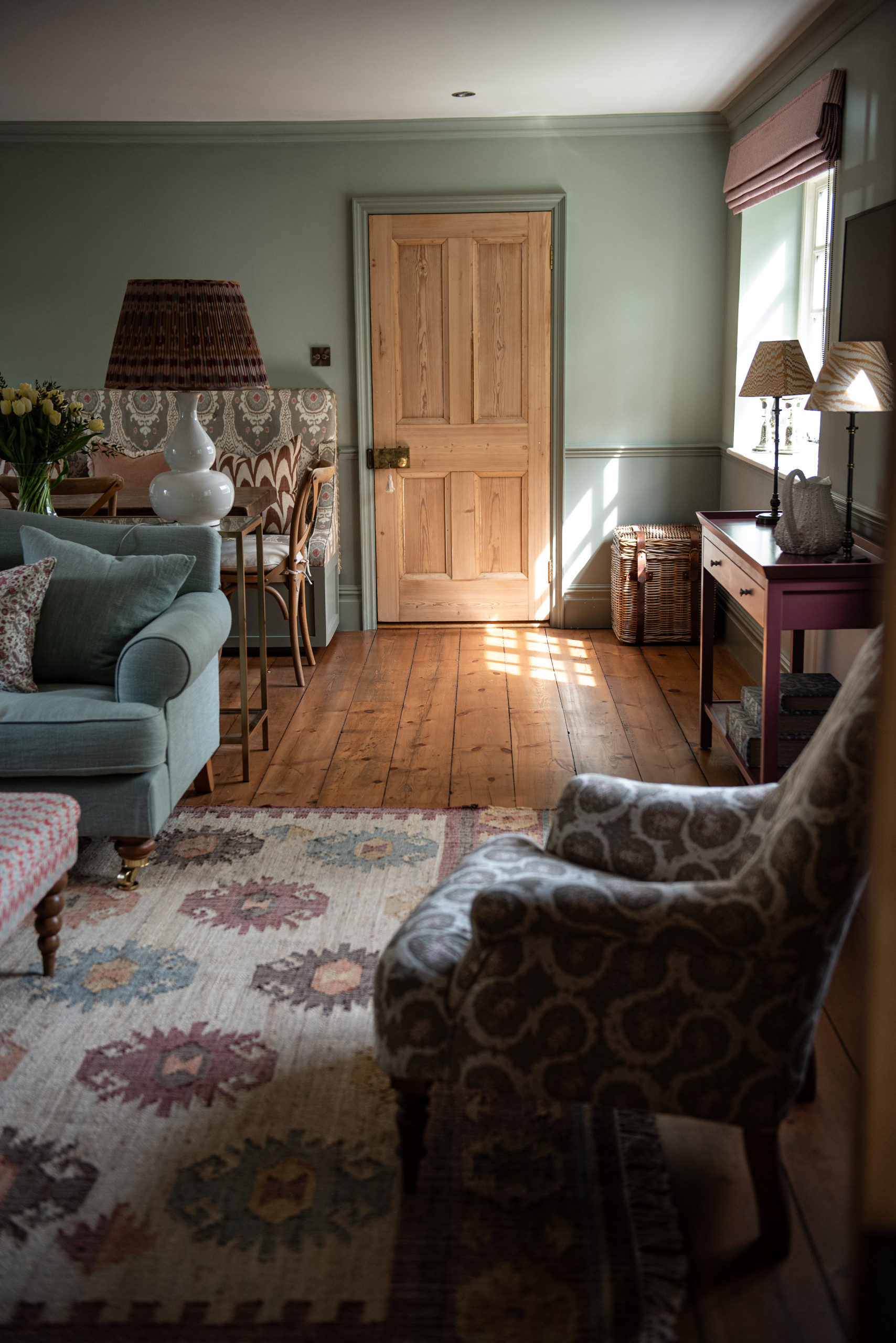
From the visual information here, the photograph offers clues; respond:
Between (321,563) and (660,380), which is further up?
(660,380)

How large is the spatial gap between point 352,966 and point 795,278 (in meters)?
4.10

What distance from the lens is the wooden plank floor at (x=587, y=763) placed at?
1.65 m

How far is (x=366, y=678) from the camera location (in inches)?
202

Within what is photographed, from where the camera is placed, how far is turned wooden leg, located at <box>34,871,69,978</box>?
2488 millimetres

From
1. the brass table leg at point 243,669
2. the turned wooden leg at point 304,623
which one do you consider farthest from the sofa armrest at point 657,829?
the turned wooden leg at point 304,623

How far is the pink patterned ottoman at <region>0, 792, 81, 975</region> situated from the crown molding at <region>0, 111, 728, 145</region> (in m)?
4.23

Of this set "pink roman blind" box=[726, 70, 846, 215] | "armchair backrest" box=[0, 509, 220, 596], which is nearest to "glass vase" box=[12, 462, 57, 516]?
"armchair backrest" box=[0, 509, 220, 596]

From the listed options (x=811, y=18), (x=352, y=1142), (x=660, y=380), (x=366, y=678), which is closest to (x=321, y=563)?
(x=366, y=678)

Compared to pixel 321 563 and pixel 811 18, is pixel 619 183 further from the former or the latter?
pixel 321 563

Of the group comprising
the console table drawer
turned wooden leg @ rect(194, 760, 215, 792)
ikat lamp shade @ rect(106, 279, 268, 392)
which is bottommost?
turned wooden leg @ rect(194, 760, 215, 792)

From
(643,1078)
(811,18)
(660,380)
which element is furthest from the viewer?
(660,380)

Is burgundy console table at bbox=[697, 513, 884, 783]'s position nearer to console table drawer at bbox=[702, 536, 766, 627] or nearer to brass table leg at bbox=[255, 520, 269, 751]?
console table drawer at bbox=[702, 536, 766, 627]

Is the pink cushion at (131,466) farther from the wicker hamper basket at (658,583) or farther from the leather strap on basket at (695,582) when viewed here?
the leather strap on basket at (695,582)

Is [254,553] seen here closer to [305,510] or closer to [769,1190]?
[305,510]
